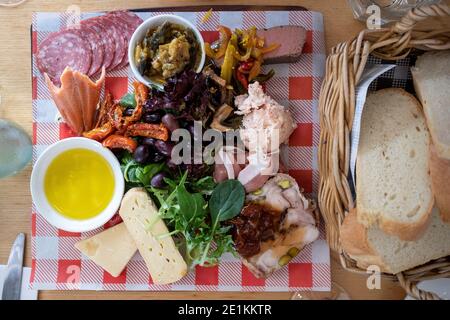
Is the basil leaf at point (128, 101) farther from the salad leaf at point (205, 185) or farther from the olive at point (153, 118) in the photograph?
the salad leaf at point (205, 185)

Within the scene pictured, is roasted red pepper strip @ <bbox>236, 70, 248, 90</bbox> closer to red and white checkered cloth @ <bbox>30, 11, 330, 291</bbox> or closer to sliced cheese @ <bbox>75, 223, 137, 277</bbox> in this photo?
red and white checkered cloth @ <bbox>30, 11, 330, 291</bbox>

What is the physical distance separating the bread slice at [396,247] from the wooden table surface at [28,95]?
0.19 metres

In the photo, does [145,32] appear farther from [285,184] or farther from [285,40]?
[285,184]

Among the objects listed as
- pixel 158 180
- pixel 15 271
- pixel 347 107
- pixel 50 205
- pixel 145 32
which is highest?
pixel 145 32

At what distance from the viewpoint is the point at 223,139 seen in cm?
158

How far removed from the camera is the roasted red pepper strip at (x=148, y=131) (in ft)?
4.98

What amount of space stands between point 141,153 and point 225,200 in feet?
0.93

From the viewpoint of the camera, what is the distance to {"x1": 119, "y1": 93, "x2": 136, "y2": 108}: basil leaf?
5.20ft

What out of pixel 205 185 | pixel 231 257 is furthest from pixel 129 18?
pixel 231 257

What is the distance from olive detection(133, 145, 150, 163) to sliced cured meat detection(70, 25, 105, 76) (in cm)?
31

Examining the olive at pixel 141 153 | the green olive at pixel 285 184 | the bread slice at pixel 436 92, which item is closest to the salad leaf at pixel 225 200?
the green olive at pixel 285 184

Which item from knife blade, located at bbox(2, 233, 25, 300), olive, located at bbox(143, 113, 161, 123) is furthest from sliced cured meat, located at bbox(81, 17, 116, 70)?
knife blade, located at bbox(2, 233, 25, 300)

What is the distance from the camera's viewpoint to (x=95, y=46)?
1.61m

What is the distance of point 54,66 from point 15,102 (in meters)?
0.18
